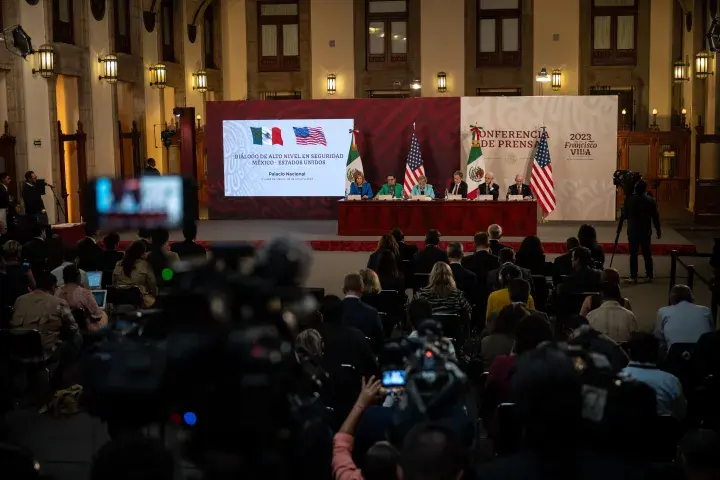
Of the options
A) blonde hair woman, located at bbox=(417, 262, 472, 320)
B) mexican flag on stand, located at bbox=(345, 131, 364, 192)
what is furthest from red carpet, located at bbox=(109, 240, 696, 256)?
blonde hair woman, located at bbox=(417, 262, 472, 320)

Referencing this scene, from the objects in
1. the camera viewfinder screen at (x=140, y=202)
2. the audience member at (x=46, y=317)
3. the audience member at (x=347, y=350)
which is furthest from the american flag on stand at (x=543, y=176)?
the camera viewfinder screen at (x=140, y=202)

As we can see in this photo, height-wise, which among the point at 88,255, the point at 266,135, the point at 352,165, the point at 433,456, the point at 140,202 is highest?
the point at 266,135

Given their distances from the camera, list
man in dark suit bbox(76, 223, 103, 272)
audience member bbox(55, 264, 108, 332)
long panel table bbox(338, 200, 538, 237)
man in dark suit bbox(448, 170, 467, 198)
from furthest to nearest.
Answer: man in dark suit bbox(448, 170, 467, 198), long panel table bbox(338, 200, 538, 237), man in dark suit bbox(76, 223, 103, 272), audience member bbox(55, 264, 108, 332)

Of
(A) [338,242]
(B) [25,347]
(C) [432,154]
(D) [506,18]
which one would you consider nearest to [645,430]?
(B) [25,347]

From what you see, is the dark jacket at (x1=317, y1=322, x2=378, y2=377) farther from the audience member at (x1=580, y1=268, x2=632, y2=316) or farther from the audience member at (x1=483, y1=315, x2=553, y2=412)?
the audience member at (x1=580, y1=268, x2=632, y2=316)

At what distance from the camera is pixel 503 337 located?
5180 mm

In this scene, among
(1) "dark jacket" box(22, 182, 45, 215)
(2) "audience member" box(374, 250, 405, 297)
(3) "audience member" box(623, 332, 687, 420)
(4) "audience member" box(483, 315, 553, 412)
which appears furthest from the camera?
(1) "dark jacket" box(22, 182, 45, 215)

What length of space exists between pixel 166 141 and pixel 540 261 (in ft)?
42.9

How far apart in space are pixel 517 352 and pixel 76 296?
153 inches

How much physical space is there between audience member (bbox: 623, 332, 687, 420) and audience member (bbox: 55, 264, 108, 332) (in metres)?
4.11

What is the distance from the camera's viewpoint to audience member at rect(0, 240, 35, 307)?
741 cm

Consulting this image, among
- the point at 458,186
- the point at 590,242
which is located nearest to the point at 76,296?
the point at 590,242

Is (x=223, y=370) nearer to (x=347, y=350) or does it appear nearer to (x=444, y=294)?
(x=347, y=350)

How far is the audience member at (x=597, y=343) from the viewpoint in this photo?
3441mm
